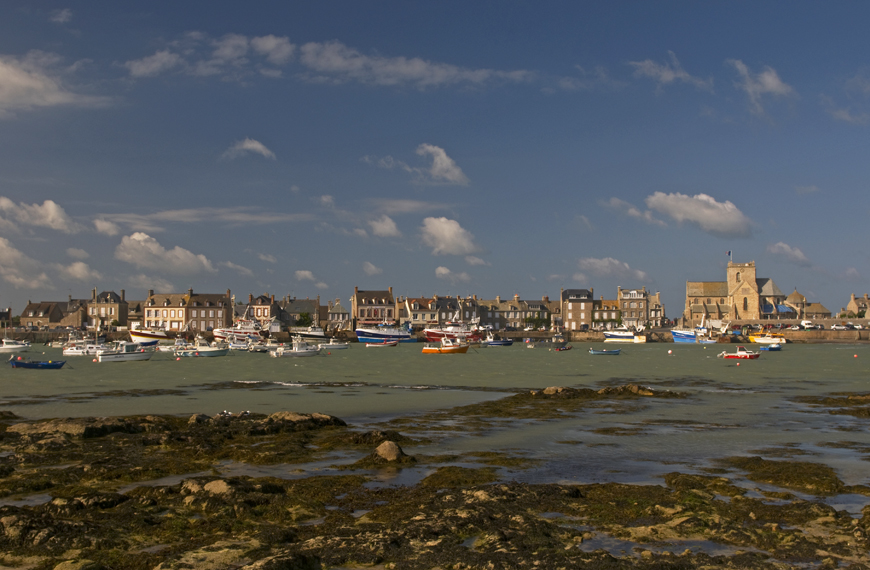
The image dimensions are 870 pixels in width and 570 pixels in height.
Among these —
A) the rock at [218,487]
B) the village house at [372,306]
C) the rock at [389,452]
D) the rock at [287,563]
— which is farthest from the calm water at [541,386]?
the village house at [372,306]

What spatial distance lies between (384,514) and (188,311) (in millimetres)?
138696

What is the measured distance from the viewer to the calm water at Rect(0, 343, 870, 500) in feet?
57.0

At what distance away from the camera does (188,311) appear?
141 metres

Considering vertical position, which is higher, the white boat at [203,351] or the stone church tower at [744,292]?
the stone church tower at [744,292]

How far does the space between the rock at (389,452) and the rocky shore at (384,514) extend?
0.13ft

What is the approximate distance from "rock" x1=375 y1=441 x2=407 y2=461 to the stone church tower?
158 metres

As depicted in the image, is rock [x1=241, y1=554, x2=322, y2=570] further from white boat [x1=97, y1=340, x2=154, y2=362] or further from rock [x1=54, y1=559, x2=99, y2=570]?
white boat [x1=97, y1=340, x2=154, y2=362]

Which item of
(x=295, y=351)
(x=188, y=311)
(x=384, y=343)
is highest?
(x=188, y=311)

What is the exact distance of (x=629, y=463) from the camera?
52.3ft

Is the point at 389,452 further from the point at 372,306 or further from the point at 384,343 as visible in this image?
the point at 372,306

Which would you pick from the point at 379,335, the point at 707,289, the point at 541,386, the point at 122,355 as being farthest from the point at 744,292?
the point at 122,355

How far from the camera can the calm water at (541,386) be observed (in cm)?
1736

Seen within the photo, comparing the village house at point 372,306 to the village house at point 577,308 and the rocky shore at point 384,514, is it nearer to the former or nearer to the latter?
the village house at point 577,308

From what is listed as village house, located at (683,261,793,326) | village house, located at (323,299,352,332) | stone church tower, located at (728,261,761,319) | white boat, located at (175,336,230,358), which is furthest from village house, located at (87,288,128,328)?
stone church tower, located at (728,261,761,319)
